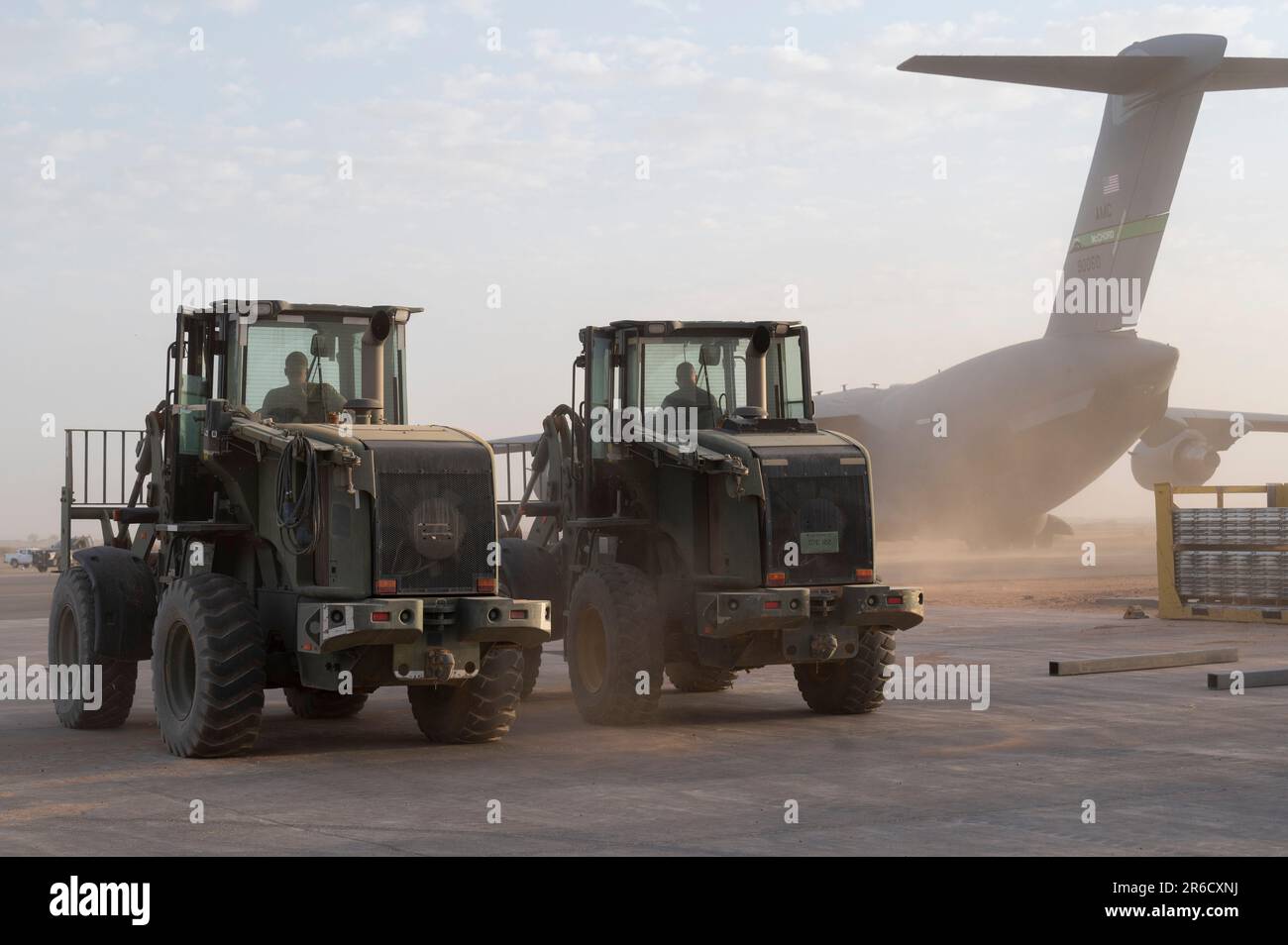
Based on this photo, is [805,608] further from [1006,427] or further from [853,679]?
[1006,427]

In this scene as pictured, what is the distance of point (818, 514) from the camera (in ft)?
41.2

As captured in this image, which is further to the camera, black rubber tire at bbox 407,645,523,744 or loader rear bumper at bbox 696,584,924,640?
loader rear bumper at bbox 696,584,924,640

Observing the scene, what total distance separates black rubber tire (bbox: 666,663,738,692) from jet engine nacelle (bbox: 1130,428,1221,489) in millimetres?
37856

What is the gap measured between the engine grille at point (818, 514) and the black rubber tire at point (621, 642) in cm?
113

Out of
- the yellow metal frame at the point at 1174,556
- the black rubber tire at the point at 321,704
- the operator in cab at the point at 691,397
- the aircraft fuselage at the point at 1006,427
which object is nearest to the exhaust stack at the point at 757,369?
the operator in cab at the point at 691,397

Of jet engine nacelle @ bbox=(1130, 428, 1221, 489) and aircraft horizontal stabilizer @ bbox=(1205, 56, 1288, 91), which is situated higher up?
aircraft horizontal stabilizer @ bbox=(1205, 56, 1288, 91)

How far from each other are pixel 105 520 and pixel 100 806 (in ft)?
16.5

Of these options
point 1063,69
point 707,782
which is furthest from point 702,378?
point 1063,69

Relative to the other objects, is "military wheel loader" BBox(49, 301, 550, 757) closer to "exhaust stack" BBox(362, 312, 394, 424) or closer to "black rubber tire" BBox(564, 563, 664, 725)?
"exhaust stack" BBox(362, 312, 394, 424)

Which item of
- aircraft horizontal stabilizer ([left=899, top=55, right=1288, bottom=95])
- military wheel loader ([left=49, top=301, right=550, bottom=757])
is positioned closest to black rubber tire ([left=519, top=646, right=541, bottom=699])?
military wheel loader ([left=49, top=301, right=550, bottom=757])

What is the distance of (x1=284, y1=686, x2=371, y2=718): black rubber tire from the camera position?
45.1ft

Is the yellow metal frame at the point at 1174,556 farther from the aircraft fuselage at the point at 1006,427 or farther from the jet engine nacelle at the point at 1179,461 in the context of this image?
the jet engine nacelle at the point at 1179,461
